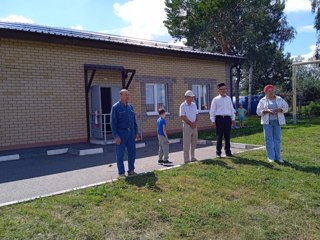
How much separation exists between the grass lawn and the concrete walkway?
672 mm

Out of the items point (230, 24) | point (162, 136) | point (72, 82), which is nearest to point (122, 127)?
point (162, 136)

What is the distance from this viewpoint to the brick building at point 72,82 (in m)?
10.4

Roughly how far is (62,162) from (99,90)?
4.39 metres

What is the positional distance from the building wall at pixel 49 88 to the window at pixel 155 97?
1.67 feet

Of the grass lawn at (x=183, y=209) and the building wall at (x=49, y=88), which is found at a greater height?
the building wall at (x=49, y=88)

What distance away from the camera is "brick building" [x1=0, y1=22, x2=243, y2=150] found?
10430mm

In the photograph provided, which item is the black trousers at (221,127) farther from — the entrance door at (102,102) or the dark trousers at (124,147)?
the entrance door at (102,102)

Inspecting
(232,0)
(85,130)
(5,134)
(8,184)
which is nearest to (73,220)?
(8,184)

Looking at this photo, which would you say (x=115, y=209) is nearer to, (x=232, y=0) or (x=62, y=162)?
(x=62, y=162)

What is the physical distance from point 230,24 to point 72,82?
820 inches

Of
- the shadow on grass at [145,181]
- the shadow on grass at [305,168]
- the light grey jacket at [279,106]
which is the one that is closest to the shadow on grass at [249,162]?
the shadow on grass at [305,168]

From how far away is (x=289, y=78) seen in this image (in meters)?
43.9

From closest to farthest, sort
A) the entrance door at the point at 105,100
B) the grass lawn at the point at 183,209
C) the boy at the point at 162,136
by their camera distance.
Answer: the grass lawn at the point at 183,209 < the boy at the point at 162,136 < the entrance door at the point at 105,100

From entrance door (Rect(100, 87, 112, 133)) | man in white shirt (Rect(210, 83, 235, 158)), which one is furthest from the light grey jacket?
entrance door (Rect(100, 87, 112, 133))
